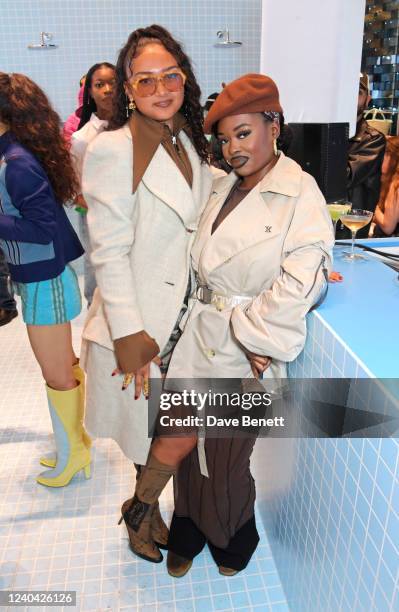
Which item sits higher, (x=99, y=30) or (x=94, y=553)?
(x=99, y=30)

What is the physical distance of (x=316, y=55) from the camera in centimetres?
206

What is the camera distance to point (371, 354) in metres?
1.05

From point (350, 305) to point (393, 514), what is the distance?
0.54 meters

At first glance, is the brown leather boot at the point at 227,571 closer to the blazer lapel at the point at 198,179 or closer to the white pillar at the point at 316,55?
the blazer lapel at the point at 198,179

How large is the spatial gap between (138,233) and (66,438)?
1.04 meters

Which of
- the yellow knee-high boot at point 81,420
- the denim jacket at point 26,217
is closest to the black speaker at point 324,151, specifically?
the denim jacket at point 26,217

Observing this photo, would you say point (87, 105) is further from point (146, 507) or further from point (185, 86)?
point (146, 507)

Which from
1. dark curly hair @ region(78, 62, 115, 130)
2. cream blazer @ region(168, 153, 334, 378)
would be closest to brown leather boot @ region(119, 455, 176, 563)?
cream blazer @ region(168, 153, 334, 378)

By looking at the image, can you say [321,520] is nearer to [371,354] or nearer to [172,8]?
[371,354]

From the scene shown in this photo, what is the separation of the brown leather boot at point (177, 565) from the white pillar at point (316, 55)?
5.58 feet

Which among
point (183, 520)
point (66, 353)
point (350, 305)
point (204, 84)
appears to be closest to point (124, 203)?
point (350, 305)

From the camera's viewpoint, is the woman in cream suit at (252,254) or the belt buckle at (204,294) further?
the belt buckle at (204,294)

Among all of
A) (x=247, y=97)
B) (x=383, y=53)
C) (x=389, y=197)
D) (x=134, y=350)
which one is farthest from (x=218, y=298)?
(x=383, y=53)

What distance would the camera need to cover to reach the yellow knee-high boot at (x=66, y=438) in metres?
2.00
